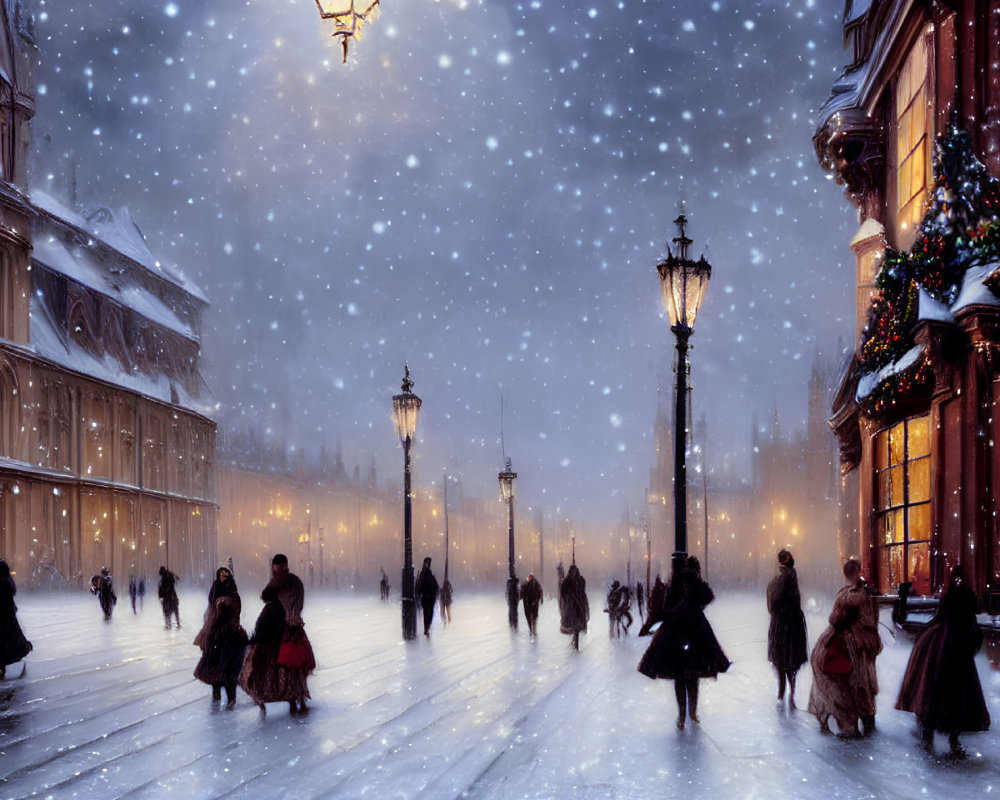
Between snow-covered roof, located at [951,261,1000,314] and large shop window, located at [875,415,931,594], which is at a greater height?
snow-covered roof, located at [951,261,1000,314]

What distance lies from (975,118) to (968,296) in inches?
103

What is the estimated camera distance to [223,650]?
1294cm

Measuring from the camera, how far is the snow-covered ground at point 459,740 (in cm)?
824

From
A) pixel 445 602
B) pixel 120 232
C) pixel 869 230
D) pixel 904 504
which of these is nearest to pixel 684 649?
pixel 904 504

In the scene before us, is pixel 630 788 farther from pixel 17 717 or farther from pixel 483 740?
pixel 17 717

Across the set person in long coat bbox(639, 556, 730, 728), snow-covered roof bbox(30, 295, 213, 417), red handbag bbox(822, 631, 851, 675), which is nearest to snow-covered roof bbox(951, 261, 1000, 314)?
red handbag bbox(822, 631, 851, 675)

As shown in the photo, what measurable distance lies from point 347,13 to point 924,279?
1088cm

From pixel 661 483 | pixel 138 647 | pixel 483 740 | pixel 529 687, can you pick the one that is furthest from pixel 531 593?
pixel 661 483

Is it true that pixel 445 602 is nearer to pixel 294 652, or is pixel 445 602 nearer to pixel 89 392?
pixel 294 652

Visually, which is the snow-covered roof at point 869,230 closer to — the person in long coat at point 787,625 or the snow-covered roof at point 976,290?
the snow-covered roof at point 976,290

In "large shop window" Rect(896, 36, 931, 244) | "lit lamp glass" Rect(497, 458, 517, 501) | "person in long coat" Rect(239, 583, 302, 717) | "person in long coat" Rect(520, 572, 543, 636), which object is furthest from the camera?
"lit lamp glass" Rect(497, 458, 517, 501)

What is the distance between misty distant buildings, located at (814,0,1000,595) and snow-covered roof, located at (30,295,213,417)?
4063 cm

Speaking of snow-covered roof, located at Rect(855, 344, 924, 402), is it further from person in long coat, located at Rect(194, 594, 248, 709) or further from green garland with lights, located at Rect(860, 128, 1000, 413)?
person in long coat, located at Rect(194, 594, 248, 709)

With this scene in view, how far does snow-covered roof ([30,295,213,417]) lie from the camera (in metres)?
53.9
